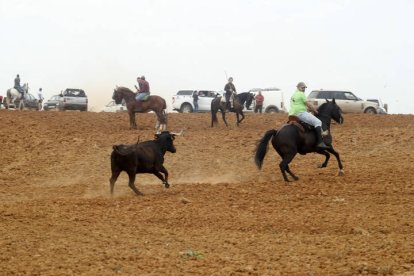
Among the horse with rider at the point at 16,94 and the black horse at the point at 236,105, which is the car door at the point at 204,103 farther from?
the black horse at the point at 236,105

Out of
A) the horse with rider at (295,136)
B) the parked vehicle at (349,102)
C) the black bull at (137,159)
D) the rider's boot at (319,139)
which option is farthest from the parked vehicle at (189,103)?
the black bull at (137,159)

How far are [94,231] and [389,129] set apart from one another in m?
19.7

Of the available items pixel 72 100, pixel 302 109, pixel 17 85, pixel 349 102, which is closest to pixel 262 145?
pixel 302 109

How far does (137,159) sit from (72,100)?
3874 centimetres

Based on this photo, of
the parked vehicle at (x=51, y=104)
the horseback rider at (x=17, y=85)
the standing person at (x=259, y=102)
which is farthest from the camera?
the parked vehicle at (x=51, y=104)

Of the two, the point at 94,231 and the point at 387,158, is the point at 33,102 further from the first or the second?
the point at 94,231

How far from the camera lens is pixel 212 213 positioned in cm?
1376

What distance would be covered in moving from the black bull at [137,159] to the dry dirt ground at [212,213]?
0.52 meters

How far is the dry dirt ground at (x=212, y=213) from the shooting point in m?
9.61

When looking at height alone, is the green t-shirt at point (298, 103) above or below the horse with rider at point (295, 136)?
above

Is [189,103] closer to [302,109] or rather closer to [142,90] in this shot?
[142,90]

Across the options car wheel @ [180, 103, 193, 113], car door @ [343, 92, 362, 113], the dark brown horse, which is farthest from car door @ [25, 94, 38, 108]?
the dark brown horse

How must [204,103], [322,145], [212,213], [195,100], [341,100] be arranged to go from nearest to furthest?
[212,213]
[322,145]
[341,100]
[195,100]
[204,103]

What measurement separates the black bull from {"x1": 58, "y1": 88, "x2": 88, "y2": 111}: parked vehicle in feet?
123
